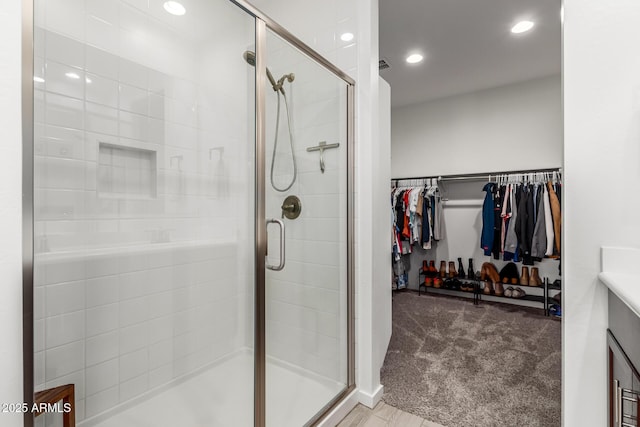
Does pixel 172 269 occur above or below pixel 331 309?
above

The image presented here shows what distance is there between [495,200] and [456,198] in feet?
2.04

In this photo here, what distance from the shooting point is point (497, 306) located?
3555 millimetres

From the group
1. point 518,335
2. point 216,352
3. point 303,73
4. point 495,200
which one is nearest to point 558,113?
point 495,200

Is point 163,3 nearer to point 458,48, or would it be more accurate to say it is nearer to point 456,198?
point 458,48

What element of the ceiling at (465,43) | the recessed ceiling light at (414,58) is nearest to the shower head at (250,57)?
the ceiling at (465,43)

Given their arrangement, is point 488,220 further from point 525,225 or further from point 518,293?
point 518,293

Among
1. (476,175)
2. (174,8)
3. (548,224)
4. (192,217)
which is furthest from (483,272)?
(174,8)

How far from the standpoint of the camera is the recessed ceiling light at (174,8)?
53.5 inches

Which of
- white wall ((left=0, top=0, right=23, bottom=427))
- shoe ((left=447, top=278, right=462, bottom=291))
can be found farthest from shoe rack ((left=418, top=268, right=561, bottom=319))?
white wall ((left=0, top=0, right=23, bottom=427))

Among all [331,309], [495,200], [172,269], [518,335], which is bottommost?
[518,335]

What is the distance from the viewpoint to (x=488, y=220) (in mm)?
3600

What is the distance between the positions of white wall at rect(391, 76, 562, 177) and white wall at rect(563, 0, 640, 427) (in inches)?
107

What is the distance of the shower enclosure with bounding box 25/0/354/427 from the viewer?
120 cm

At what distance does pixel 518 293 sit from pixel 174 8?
13.2 feet
